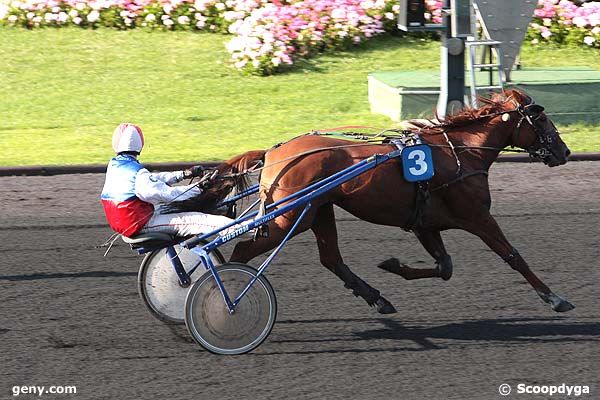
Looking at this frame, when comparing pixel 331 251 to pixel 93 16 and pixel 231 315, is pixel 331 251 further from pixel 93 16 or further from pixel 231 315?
pixel 93 16

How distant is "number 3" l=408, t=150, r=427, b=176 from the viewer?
6688mm

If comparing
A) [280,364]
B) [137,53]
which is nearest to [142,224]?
[280,364]

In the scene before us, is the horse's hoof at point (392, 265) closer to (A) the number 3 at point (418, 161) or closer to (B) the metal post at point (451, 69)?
(A) the number 3 at point (418, 161)

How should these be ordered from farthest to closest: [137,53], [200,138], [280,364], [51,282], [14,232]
→ [137,53], [200,138], [14,232], [51,282], [280,364]

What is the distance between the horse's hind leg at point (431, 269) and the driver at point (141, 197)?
126 centimetres

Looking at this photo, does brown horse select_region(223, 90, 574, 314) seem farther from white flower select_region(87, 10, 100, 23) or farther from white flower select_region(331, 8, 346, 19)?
white flower select_region(87, 10, 100, 23)

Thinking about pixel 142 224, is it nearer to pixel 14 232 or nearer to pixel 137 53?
pixel 14 232

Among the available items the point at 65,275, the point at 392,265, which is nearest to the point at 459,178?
the point at 392,265

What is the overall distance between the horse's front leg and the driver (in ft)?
5.16

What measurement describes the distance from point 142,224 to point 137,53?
36.2ft

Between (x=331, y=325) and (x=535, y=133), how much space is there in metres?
1.79

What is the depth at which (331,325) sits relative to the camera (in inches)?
275

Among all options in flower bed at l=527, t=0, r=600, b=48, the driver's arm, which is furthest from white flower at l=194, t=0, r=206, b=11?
the driver's arm

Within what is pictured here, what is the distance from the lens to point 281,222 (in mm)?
6605
